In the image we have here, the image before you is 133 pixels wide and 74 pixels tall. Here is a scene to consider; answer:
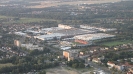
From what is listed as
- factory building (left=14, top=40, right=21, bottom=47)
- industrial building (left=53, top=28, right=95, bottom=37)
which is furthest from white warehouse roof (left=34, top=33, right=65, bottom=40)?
factory building (left=14, top=40, right=21, bottom=47)

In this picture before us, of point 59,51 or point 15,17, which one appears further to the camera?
point 15,17

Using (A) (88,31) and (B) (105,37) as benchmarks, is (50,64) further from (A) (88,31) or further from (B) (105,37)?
(A) (88,31)

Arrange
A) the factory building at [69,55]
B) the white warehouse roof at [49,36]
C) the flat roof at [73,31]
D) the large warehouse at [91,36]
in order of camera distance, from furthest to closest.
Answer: the flat roof at [73,31] → the white warehouse roof at [49,36] → the large warehouse at [91,36] → the factory building at [69,55]

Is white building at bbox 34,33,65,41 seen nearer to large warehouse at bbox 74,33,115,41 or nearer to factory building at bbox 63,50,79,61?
large warehouse at bbox 74,33,115,41

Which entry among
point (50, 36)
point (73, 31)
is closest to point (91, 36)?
point (50, 36)

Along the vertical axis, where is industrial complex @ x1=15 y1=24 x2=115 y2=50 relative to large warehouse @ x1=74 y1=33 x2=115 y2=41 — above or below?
below

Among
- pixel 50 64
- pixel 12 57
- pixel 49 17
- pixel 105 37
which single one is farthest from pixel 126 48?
pixel 49 17

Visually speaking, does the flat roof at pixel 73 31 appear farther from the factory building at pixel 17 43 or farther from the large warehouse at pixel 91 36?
the factory building at pixel 17 43

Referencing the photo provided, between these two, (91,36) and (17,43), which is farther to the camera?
(91,36)

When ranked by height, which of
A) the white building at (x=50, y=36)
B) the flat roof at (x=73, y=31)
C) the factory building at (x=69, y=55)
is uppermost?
the factory building at (x=69, y=55)

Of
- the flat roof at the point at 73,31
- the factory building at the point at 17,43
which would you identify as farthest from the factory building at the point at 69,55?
the flat roof at the point at 73,31

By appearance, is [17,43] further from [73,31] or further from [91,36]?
[73,31]
